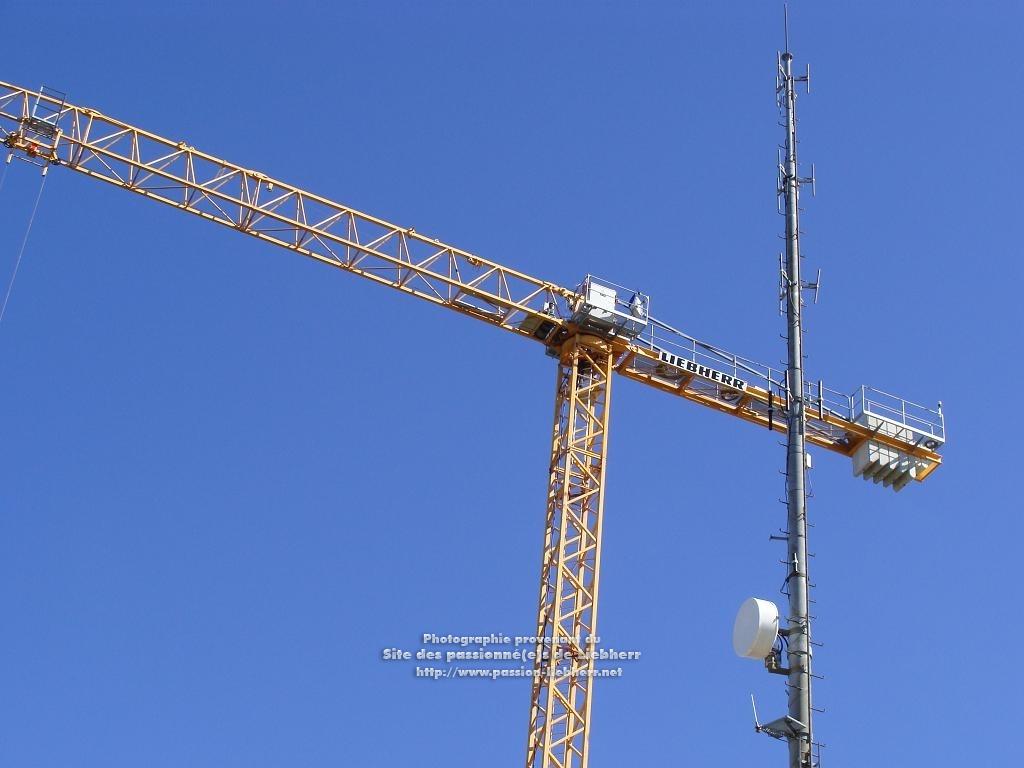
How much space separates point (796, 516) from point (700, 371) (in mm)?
32714

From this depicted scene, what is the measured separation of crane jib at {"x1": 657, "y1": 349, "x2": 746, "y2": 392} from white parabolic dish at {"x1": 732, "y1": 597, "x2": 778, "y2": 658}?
31.0 meters

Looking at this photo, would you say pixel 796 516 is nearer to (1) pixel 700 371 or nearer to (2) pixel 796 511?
(2) pixel 796 511

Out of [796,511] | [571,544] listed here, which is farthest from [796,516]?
[571,544]

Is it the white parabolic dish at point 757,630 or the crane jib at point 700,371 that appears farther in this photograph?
the crane jib at point 700,371

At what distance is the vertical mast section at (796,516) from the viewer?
1627cm

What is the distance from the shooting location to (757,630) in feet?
59.8

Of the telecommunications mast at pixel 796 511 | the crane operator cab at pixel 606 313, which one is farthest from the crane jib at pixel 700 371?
the telecommunications mast at pixel 796 511

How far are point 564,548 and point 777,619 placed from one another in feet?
89.2

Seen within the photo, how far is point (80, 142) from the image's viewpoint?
4788cm

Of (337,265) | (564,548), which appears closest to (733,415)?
(564,548)

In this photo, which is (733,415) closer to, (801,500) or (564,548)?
(564,548)

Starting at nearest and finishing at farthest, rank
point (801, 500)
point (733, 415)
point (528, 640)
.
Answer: point (801, 500) < point (528, 640) < point (733, 415)

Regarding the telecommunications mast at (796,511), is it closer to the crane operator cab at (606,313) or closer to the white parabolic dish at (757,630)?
the white parabolic dish at (757,630)

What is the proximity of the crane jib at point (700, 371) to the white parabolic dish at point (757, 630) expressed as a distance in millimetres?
30987
